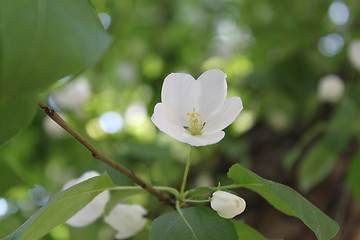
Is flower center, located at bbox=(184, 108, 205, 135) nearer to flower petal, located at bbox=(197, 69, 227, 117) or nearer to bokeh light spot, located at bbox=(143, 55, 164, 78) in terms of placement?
flower petal, located at bbox=(197, 69, 227, 117)

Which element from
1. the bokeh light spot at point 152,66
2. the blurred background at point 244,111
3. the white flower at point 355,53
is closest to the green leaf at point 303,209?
the blurred background at point 244,111

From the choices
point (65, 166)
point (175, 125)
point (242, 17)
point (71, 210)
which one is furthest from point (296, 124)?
point (71, 210)

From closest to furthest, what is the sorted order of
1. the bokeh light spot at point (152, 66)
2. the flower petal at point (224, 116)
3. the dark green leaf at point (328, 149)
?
1. the flower petal at point (224, 116)
2. the dark green leaf at point (328, 149)
3. the bokeh light spot at point (152, 66)

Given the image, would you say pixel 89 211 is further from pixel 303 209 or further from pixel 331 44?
pixel 331 44

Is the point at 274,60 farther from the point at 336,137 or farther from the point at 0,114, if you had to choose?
the point at 0,114

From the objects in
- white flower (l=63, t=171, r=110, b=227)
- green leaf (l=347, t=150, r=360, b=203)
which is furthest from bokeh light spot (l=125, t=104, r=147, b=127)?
white flower (l=63, t=171, r=110, b=227)

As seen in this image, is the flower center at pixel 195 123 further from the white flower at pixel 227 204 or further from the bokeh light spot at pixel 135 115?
the bokeh light spot at pixel 135 115
